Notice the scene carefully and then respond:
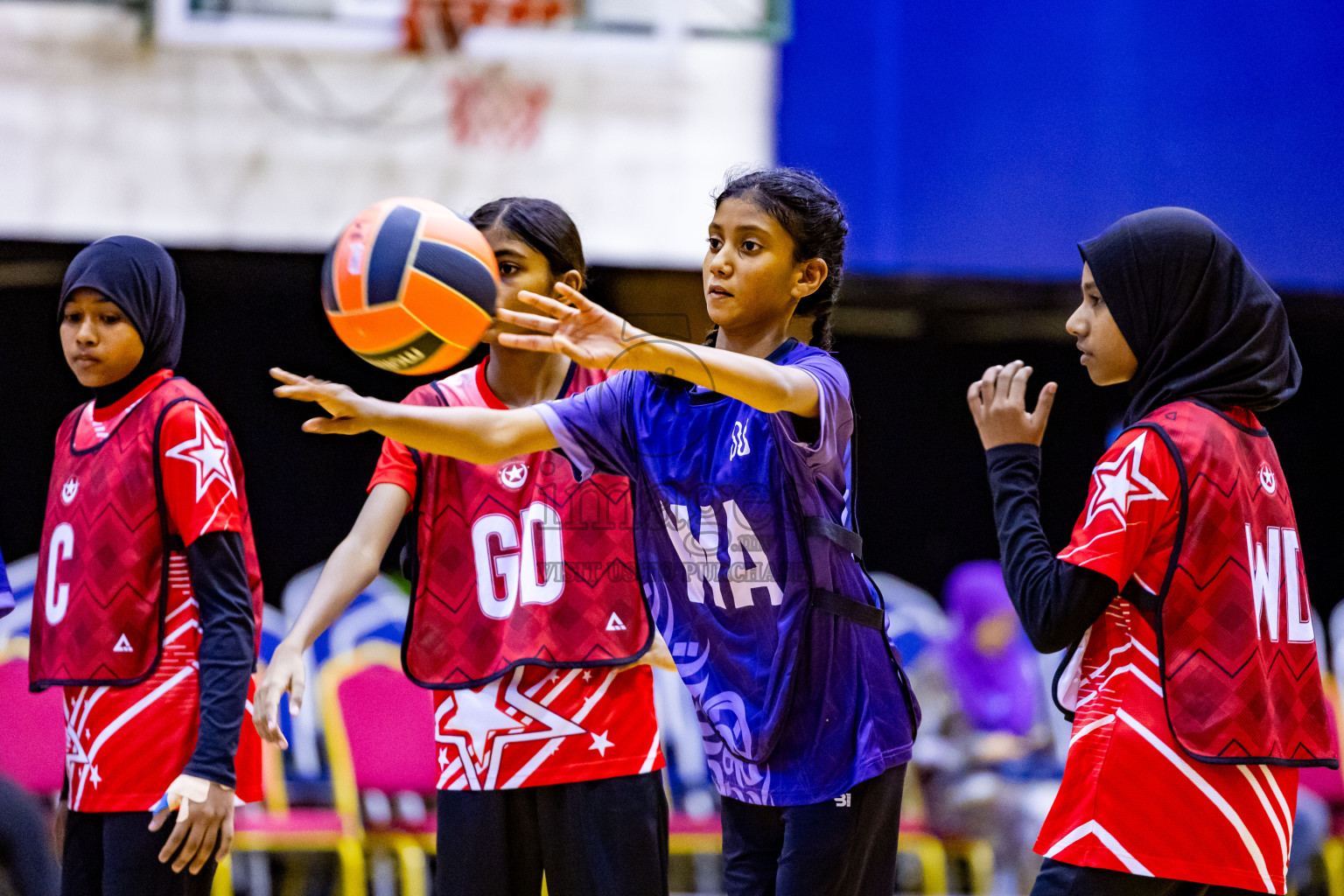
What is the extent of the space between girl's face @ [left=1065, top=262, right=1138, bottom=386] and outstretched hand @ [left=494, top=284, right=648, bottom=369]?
880 millimetres

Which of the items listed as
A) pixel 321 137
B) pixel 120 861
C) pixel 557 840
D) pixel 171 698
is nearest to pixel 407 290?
pixel 171 698

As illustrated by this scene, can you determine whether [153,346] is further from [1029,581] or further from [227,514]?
[1029,581]

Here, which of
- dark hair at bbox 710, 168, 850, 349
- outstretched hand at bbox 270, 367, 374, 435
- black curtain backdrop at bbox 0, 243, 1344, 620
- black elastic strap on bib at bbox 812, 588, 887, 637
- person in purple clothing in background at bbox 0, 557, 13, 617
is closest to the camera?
outstretched hand at bbox 270, 367, 374, 435

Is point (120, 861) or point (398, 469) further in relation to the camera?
point (398, 469)

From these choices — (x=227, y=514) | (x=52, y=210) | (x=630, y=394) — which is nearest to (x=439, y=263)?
(x=630, y=394)

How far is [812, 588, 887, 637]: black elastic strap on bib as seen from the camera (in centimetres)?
223

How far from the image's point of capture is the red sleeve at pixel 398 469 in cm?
271

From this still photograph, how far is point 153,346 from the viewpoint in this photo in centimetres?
274

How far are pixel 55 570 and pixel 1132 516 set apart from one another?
2.07m

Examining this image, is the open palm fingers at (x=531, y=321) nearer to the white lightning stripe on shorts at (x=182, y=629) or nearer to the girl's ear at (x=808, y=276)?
the girl's ear at (x=808, y=276)

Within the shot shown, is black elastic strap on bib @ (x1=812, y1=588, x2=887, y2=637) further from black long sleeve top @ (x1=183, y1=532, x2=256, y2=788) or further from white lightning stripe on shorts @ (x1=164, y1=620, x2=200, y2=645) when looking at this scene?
white lightning stripe on shorts @ (x1=164, y1=620, x2=200, y2=645)

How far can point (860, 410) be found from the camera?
673 centimetres

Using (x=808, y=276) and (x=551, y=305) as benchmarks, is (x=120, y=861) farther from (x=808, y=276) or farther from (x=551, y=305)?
(x=808, y=276)

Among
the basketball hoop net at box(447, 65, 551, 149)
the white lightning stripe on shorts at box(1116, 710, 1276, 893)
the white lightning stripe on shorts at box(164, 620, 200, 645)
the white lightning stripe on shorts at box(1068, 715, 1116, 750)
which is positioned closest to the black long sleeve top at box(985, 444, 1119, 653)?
the white lightning stripe on shorts at box(1068, 715, 1116, 750)
